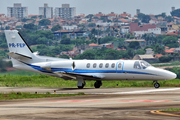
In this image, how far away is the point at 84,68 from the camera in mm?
42219

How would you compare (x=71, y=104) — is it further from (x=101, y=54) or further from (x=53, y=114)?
(x=101, y=54)

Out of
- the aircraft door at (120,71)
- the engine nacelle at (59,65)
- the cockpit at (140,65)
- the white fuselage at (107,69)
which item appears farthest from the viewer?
the engine nacelle at (59,65)

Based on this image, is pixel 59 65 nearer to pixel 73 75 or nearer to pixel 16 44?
pixel 73 75

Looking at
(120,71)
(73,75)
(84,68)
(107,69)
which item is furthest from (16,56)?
(120,71)

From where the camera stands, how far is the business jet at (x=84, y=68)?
131 ft

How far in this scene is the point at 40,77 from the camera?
189 ft

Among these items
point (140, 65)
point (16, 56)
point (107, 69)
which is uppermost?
point (16, 56)

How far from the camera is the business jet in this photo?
3991 cm

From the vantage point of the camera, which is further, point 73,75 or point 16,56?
point 16,56

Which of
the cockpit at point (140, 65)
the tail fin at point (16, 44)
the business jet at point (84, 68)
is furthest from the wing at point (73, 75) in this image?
the tail fin at point (16, 44)

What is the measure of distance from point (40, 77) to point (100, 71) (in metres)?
17.9

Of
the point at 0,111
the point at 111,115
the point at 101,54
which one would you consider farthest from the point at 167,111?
the point at 101,54

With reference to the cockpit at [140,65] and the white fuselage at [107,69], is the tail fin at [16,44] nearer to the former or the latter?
the white fuselage at [107,69]

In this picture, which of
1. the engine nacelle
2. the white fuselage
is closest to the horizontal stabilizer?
the white fuselage
